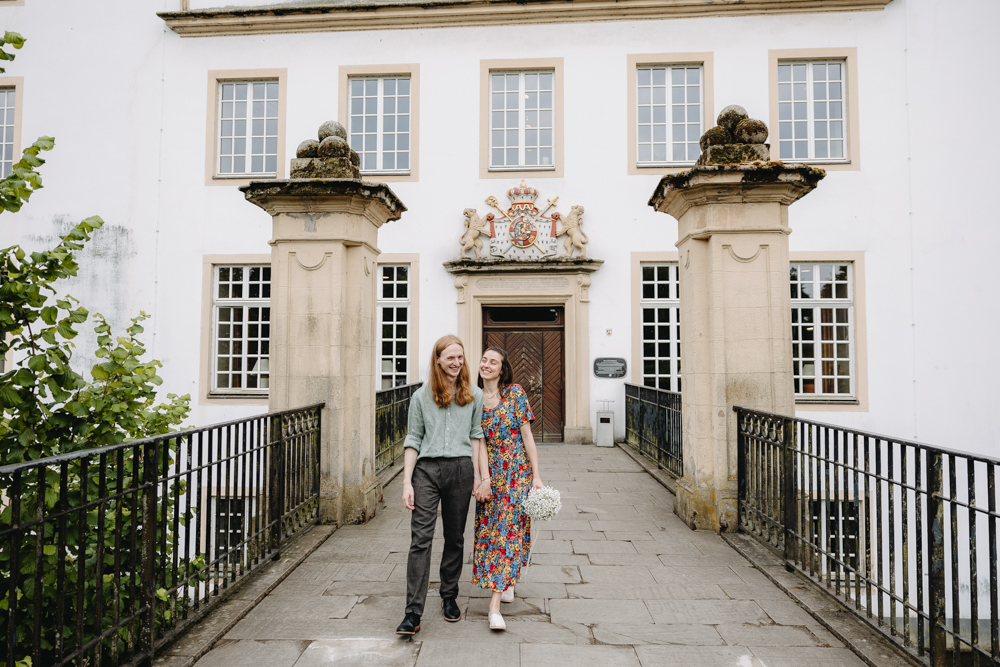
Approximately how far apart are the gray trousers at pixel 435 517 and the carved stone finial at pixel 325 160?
328 centimetres

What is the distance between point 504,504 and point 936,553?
7.10 feet

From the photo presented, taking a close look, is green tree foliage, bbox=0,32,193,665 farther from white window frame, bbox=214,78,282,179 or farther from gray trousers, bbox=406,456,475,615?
white window frame, bbox=214,78,282,179

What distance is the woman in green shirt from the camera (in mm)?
3510

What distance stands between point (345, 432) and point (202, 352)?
7455 mm

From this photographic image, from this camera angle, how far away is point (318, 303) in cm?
577

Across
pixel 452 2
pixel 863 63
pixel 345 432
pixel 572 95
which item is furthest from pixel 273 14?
pixel 863 63

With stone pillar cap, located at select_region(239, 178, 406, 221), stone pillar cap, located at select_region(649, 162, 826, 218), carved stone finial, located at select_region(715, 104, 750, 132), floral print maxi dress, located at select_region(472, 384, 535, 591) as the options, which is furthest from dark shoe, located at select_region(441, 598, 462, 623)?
carved stone finial, located at select_region(715, 104, 750, 132)

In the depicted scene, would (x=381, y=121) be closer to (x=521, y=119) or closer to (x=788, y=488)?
(x=521, y=119)

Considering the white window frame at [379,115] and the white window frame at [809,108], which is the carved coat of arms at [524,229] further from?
the white window frame at [809,108]

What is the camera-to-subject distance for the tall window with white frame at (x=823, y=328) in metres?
11.2

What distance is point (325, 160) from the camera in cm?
575

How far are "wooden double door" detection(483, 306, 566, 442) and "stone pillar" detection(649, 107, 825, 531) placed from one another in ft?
20.8

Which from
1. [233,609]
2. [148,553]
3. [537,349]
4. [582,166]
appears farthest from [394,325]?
[148,553]

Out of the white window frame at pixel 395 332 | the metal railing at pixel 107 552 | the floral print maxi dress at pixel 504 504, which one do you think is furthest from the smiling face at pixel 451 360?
the white window frame at pixel 395 332
